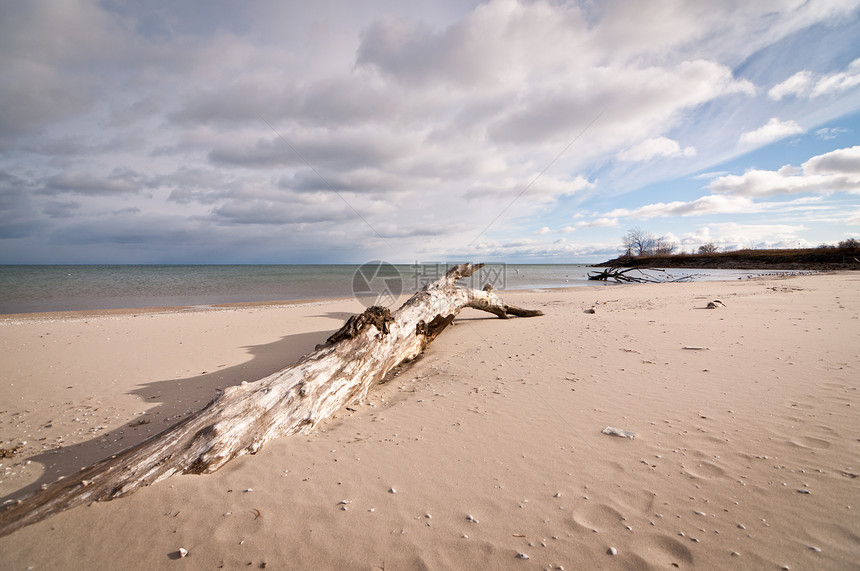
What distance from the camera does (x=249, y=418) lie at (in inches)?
135

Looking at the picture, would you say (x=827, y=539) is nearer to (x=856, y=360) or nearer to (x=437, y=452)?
(x=437, y=452)

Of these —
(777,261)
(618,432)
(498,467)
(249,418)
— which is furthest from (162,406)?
(777,261)

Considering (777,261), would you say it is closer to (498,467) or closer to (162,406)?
(498,467)

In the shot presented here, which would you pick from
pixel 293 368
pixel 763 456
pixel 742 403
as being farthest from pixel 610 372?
pixel 293 368

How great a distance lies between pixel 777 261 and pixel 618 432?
59.4 metres

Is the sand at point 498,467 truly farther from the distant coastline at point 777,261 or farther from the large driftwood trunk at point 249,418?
the distant coastline at point 777,261

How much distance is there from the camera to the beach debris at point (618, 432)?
11.5 ft

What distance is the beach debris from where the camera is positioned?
3.52 m

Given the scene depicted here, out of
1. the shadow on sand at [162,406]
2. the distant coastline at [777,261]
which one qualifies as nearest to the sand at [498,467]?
the shadow on sand at [162,406]

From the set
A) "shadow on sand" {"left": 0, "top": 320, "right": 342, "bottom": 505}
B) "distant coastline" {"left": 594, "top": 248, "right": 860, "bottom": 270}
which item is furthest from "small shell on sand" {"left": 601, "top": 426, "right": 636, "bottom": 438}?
"distant coastline" {"left": 594, "top": 248, "right": 860, "bottom": 270}

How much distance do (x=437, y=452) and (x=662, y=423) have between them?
2.41m

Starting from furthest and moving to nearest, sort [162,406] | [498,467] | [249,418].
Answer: [162,406] < [249,418] < [498,467]

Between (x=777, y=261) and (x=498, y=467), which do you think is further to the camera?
(x=777, y=261)

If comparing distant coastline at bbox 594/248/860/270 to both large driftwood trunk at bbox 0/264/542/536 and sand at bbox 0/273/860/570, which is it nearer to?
sand at bbox 0/273/860/570
